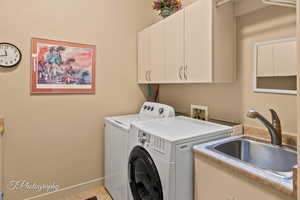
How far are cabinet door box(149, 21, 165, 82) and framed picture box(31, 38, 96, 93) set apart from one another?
2.36 ft

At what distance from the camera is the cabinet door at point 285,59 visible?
1.22 metres

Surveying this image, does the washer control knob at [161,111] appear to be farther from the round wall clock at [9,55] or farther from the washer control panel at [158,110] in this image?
the round wall clock at [9,55]

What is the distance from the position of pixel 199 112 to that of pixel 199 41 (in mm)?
805

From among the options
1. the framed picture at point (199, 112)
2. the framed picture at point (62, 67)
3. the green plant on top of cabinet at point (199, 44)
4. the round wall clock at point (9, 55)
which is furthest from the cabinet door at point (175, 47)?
the round wall clock at point (9, 55)

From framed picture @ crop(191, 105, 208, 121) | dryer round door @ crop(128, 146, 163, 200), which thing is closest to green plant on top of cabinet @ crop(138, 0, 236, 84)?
framed picture @ crop(191, 105, 208, 121)

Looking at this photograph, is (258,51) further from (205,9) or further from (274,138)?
(274,138)

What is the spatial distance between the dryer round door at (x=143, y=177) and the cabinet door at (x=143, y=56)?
1095 millimetres

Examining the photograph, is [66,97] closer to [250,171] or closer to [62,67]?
[62,67]

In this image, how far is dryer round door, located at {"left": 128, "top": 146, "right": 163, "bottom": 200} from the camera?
1.28m

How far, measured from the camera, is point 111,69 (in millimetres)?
2309

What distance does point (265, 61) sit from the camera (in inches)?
54.7

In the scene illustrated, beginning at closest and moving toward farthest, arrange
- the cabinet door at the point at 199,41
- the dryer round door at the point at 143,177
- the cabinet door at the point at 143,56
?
the dryer round door at the point at 143,177 < the cabinet door at the point at 199,41 < the cabinet door at the point at 143,56

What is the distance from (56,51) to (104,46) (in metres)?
0.56

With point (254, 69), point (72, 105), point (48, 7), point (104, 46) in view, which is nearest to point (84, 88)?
point (72, 105)
